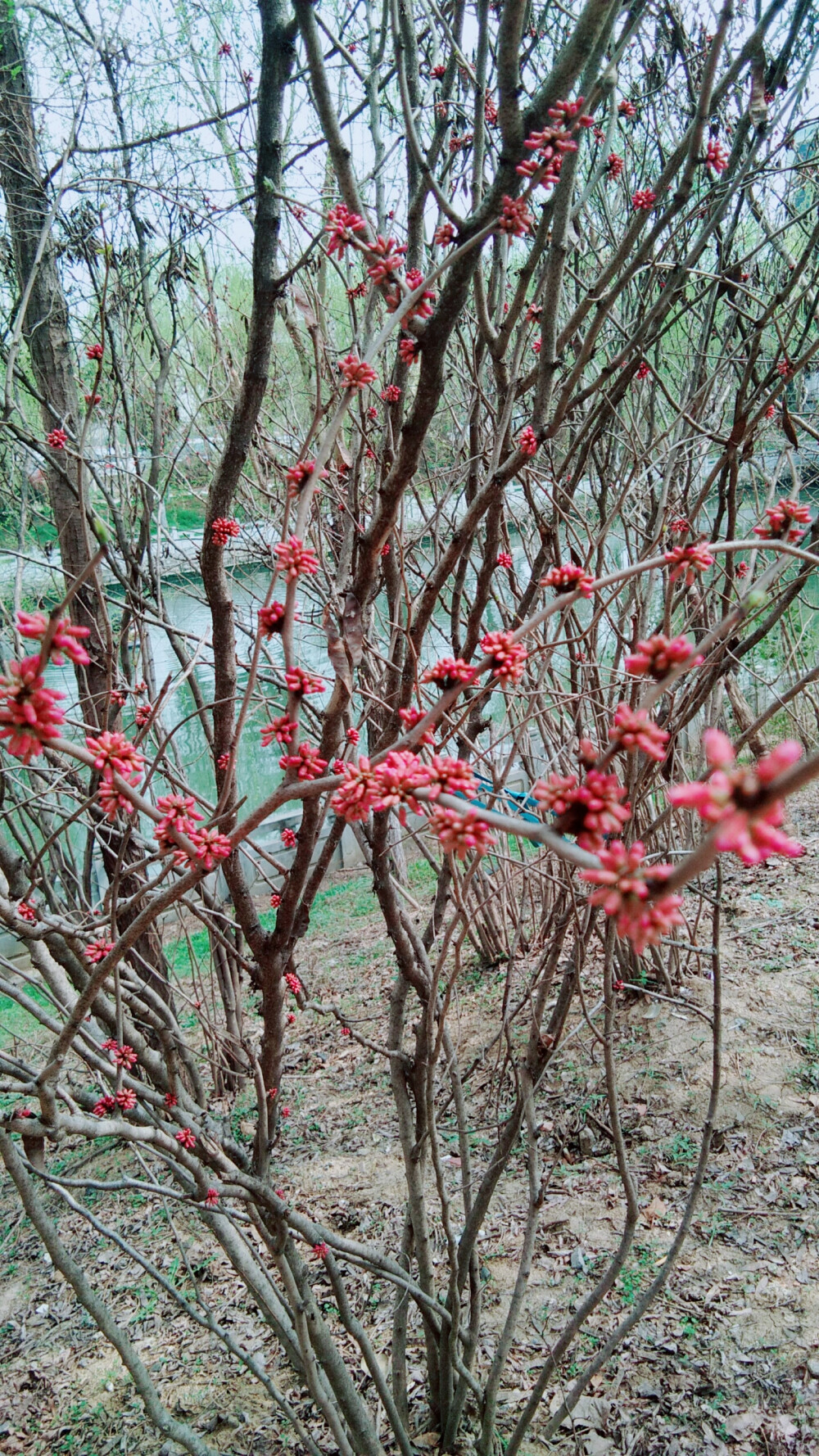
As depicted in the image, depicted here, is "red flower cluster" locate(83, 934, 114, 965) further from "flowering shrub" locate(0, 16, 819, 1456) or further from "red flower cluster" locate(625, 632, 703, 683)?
"red flower cluster" locate(625, 632, 703, 683)

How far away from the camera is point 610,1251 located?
2779 millimetres

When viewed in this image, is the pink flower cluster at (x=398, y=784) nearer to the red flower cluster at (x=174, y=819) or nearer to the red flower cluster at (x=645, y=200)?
the red flower cluster at (x=174, y=819)

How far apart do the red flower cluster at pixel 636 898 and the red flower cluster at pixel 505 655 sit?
373mm

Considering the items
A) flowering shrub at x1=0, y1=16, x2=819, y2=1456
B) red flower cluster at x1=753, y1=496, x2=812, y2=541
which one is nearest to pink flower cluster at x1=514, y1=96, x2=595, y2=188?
flowering shrub at x1=0, y1=16, x2=819, y2=1456

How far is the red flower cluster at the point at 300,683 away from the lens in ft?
3.64

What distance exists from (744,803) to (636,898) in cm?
12

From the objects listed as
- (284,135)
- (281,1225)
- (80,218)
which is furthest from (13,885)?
(80,218)

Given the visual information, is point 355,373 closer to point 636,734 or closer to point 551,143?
point 551,143

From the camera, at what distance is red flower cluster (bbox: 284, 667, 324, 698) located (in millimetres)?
1109

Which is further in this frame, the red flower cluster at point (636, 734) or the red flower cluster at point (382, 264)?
the red flower cluster at point (382, 264)

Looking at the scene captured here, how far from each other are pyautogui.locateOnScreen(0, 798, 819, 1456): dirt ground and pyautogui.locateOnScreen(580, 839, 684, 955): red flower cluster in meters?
1.54

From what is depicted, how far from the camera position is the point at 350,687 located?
1379 millimetres

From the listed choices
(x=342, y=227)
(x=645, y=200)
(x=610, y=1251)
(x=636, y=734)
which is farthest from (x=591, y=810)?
(x=610, y=1251)

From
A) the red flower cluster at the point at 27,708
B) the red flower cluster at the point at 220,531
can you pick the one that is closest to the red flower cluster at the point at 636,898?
the red flower cluster at the point at 27,708
